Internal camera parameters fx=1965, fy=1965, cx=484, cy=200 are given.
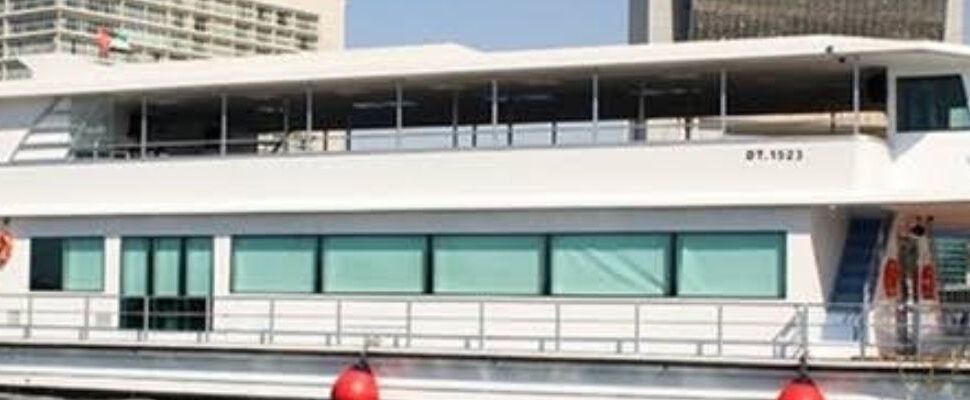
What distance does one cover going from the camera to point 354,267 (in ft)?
74.8

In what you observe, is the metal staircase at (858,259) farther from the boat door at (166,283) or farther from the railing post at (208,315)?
the boat door at (166,283)

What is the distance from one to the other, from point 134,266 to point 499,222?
5.06m

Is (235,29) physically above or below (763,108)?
above

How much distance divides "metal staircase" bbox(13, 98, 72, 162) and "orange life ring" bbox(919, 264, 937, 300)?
35.3 feet

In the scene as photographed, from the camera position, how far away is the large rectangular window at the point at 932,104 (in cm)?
2067

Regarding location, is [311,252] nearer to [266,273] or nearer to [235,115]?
[266,273]

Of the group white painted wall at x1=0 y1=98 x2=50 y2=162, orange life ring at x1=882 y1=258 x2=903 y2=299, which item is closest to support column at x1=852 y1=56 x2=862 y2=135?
orange life ring at x1=882 y1=258 x2=903 y2=299

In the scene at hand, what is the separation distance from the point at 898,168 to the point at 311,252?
22.5 ft

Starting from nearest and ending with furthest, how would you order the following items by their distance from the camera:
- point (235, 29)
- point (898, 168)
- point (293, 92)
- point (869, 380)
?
point (869, 380)
point (898, 168)
point (293, 92)
point (235, 29)

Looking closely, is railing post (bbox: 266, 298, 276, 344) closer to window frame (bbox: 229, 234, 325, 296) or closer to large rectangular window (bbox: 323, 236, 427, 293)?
window frame (bbox: 229, 234, 325, 296)

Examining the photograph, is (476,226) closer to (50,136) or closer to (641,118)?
(641,118)

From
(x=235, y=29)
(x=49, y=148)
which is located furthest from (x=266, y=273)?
(x=235, y=29)

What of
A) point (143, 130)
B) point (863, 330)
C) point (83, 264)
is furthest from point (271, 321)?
point (863, 330)

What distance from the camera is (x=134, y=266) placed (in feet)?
79.4
